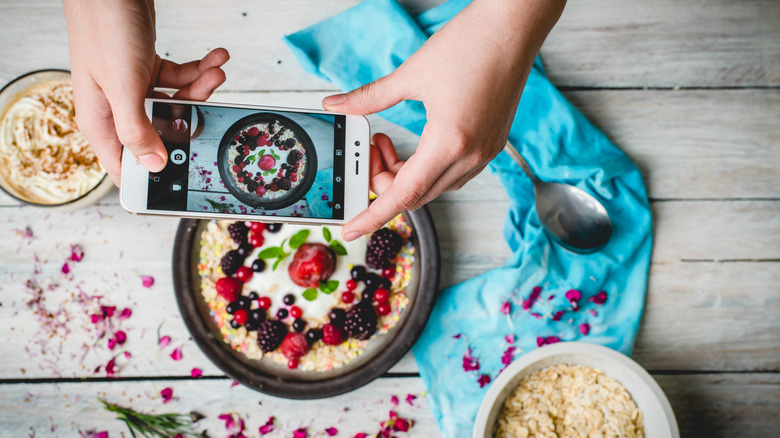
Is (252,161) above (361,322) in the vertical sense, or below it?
above

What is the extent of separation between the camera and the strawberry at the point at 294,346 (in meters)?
0.96

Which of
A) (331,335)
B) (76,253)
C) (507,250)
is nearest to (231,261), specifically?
(331,335)

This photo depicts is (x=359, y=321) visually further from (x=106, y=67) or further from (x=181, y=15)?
(x=181, y=15)

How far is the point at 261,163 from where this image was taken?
2.66ft

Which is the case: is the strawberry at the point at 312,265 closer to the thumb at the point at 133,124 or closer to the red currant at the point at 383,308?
the red currant at the point at 383,308

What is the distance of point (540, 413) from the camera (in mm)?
935

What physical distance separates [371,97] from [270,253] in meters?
0.42

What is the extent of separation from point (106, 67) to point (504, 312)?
822 millimetres

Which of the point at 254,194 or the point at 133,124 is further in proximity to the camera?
the point at 254,194

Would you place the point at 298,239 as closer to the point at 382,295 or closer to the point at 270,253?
the point at 270,253

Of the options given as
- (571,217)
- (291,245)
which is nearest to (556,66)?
(571,217)

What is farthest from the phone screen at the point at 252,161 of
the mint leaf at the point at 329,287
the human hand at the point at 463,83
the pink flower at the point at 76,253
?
the pink flower at the point at 76,253

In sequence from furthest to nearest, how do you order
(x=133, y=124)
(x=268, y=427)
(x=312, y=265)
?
(x=268, y=427)
(x=312, y=265)
(x=133, y=124)

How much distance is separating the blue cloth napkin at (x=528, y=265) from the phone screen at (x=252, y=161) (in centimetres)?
27
